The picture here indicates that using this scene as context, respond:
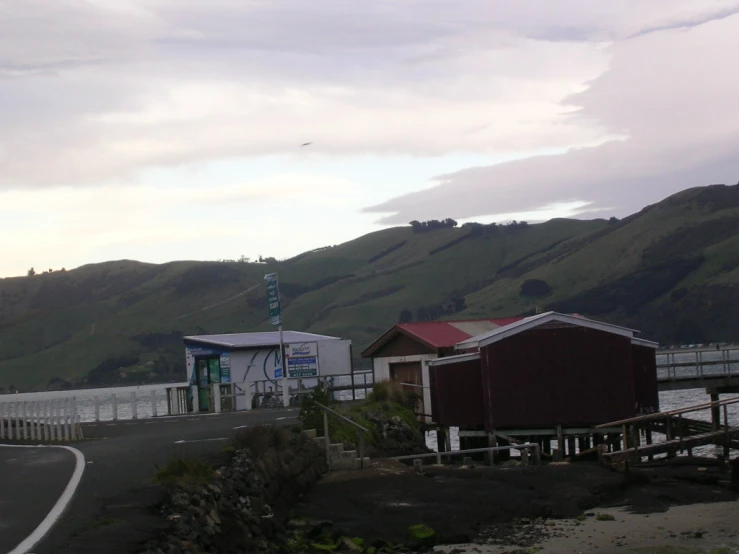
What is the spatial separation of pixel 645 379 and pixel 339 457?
1386cm

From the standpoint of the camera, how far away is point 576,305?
171 metres

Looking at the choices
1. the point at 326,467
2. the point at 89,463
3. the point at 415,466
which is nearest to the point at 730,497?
the point at 415,466

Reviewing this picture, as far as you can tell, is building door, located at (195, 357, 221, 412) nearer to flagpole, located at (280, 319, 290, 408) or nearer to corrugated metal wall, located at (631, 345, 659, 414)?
flagpole, located at (280, 319, 290, 408)

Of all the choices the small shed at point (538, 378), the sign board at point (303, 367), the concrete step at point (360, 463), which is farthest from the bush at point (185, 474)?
the sign board at point (303, 367)

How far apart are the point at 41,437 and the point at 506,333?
14.2 metres

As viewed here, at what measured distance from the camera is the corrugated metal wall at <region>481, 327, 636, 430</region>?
3278cm

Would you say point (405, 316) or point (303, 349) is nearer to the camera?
point (303, 349)

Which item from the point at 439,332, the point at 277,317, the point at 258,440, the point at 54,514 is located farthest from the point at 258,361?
the point at 54,514

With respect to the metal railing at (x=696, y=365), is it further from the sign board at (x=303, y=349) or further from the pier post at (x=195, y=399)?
the pier post at (x=195, y=399)

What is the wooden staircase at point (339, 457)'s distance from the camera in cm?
2597

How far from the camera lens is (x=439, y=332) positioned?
37469 mm

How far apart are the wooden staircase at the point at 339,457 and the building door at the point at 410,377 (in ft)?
30.5

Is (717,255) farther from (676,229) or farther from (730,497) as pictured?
(730,497)

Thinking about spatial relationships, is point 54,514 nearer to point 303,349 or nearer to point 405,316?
point 303,349
